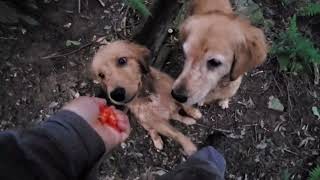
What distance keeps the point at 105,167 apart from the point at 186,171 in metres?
1.88

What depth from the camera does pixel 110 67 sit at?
3.32 m

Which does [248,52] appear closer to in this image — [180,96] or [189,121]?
[180,96]

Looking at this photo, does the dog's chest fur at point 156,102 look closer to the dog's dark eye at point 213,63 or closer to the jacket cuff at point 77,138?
the dog's dark eye at point 213,63

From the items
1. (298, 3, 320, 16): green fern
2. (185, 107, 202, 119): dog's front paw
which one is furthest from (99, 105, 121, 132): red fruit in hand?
(298, 3, 320, 16): green fern

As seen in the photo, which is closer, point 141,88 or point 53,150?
point 53,150

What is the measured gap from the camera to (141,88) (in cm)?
357

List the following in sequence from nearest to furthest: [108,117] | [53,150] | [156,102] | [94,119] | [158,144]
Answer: [53,150], [94,119], [108,117], [156,102], [158,144]

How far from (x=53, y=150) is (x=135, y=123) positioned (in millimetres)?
2066

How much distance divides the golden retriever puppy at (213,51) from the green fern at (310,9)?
956 mm

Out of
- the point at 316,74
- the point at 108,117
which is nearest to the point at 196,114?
the point at 316,74

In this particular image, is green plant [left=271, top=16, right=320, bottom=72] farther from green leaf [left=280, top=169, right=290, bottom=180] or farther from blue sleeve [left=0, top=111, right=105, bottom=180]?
blue sleeve [left=0, top=111, right=105, bottom=180]

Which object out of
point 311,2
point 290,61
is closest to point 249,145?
point 290,61

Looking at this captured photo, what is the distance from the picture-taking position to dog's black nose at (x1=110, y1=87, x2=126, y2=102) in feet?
10.8

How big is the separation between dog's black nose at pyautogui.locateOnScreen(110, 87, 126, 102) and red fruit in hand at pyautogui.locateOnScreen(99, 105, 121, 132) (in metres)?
0.61
